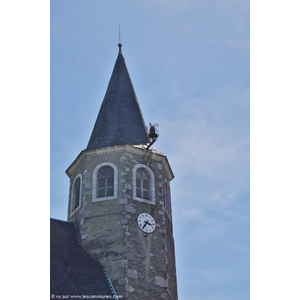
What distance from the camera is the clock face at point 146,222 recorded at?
20.0 metres

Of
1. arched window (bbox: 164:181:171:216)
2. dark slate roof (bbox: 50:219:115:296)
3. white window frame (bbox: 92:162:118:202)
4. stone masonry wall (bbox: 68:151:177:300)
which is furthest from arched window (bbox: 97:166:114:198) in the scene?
arched window (bbox: 164:181:171:216)

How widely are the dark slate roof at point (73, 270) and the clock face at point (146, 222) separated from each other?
2.26 meters

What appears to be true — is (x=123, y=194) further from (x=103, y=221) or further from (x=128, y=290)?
(x=128, y=290)

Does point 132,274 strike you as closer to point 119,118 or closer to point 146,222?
point 146,222

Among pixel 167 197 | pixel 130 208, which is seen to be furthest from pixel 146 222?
pixel 167 197

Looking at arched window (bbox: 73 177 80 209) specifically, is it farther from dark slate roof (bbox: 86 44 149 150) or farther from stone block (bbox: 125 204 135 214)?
stone block (bbox: 125 204 135 214)

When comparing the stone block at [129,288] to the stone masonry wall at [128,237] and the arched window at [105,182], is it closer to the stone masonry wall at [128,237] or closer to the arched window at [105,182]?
the stone masonry wall at [128,237]

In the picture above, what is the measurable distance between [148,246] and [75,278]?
3.18m

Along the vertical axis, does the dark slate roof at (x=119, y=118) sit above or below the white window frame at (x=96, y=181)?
above

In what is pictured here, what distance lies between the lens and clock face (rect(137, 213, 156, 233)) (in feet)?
65.6

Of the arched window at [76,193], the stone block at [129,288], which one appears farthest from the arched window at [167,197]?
the stone block at [129,288]

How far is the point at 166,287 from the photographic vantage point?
19000 mm

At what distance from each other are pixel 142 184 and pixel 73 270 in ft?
16.0
